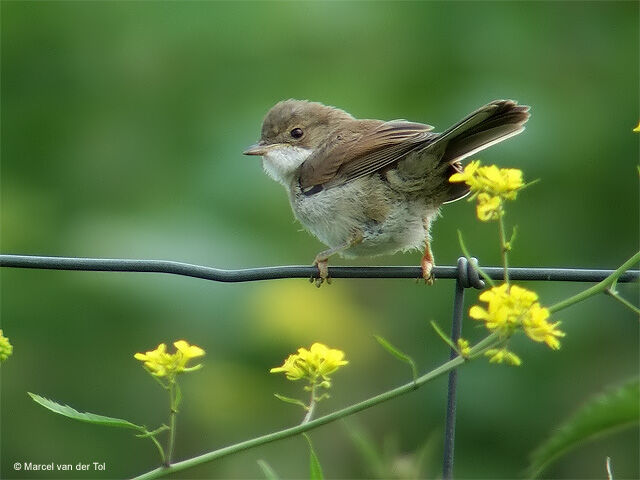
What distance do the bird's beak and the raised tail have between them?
0.94 m

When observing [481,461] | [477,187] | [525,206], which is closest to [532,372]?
[481,461]

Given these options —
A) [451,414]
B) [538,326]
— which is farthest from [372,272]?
[538,326]

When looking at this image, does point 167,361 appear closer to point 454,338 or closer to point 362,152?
point 454,338

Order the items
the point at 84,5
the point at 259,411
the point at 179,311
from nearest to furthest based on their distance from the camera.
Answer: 1. the point at 179,311
2. the point at 259,411
3. the point at 84,5

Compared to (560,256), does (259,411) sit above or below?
below

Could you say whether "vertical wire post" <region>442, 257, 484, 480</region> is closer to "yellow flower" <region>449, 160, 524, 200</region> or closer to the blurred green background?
"yellow flower" <region>449, 160, 524, 200</region>

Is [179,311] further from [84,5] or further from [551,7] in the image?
[551,7]

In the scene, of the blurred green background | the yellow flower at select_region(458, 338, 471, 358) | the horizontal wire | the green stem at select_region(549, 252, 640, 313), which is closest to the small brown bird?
the blurred green background

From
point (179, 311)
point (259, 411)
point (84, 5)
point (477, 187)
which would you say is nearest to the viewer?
point (477, 187)

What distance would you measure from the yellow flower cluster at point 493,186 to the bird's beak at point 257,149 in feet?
7.24

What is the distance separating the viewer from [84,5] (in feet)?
14.6

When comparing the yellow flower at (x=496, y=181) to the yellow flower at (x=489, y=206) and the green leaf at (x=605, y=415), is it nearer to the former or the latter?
the yellow flower at (x=489, y=206)

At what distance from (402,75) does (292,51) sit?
0.53 m

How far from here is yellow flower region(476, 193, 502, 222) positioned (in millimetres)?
1977
